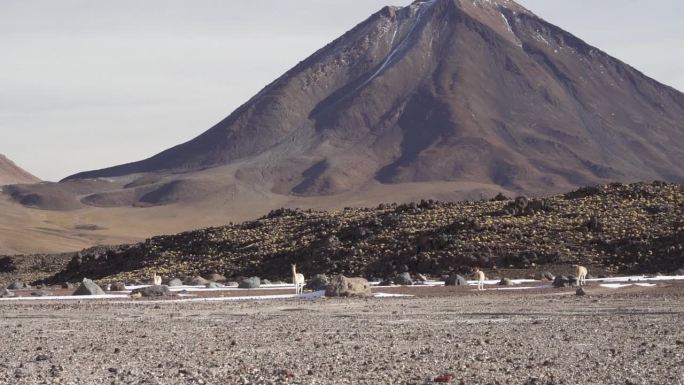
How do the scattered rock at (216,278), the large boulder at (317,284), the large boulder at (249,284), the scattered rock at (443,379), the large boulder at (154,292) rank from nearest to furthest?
1. the scattered rock at (443,379)
2. the large boulder at (154,292)
3. the large boulder at (317,284)
4. the large boulder at (249,284)
5. the scattered rock at (216,278)

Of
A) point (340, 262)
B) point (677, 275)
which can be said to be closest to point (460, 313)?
point (677, 275)

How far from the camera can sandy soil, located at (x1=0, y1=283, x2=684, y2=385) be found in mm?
13383

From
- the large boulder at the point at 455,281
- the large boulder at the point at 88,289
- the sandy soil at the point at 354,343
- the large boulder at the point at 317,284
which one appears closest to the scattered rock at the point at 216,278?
the large boulder at the point at 317,284

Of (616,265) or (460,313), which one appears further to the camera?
(616,265)

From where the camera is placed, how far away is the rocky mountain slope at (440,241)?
43.3m

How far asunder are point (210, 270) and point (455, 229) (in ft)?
34.4

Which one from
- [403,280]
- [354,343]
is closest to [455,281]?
[403,280]

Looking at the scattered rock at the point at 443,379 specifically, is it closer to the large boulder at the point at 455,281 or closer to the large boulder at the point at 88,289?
the large boulder at the point at 88,289

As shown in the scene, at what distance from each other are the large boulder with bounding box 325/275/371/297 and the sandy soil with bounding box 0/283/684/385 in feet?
9.76

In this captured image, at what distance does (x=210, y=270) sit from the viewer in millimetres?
49781

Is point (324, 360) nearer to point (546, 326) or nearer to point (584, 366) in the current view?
point (584, 366)

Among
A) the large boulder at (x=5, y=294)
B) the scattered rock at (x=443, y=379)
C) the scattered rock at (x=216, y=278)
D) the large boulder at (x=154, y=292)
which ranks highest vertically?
the scattered rock at (x=216, y=278)

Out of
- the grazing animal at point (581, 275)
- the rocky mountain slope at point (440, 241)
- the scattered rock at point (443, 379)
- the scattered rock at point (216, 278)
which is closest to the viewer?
the scattered rock at point (443, 379)

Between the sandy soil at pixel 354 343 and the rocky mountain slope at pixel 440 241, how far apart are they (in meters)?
15.9
